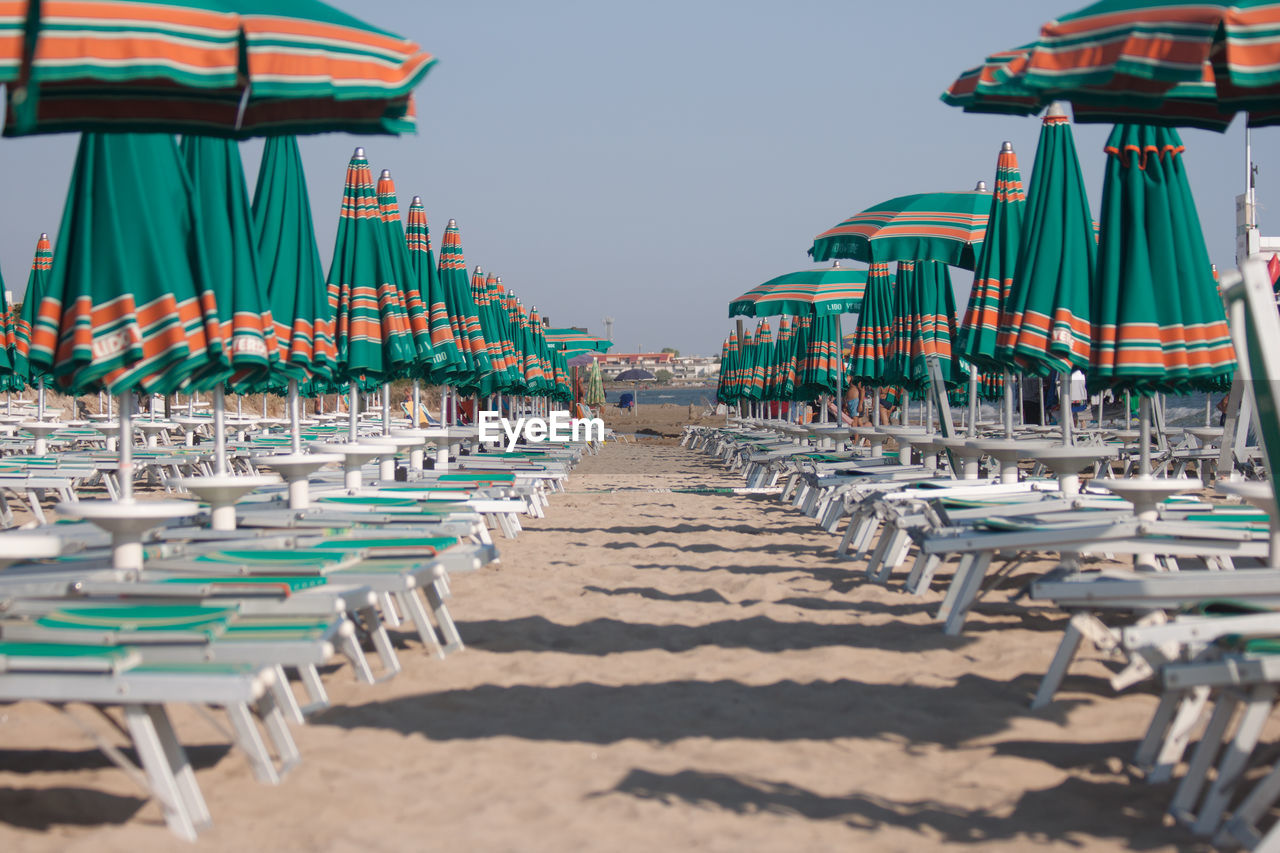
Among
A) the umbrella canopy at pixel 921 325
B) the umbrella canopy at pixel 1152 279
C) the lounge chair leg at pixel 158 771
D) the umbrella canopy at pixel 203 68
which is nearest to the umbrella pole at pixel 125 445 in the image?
the umbrella canopy at pixel 203 68

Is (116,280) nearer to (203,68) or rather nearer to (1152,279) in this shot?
(203,68)

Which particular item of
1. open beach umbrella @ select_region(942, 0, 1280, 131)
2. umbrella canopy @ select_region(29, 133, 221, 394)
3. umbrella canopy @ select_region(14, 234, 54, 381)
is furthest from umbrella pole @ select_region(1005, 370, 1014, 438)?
umbrella canopy @ select_region(14, 234, 54, 381)

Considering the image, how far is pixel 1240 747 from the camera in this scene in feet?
8.93

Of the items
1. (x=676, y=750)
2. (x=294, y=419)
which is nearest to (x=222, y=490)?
(x=294, y=419)

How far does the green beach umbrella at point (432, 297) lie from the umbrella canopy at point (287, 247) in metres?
2.07

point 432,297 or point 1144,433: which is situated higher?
point 432,297

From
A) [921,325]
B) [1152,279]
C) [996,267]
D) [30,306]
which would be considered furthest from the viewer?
[30,306]

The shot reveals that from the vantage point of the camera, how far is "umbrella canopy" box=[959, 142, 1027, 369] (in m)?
7.32

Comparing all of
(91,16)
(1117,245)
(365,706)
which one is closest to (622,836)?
(365,706)

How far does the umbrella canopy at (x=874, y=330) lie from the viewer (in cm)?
1119

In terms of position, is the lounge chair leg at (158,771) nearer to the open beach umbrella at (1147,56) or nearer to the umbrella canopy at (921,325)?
the open beach umbrella at (1147,56)

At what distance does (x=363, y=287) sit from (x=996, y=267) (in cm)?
409

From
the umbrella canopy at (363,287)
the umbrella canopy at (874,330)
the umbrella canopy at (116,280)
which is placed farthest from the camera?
the umbrella canopy at (874,330)

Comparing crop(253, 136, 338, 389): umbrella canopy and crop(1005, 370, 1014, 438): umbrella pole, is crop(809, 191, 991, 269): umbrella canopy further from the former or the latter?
crop(253, 136, 338, 389): umbrella canopy
